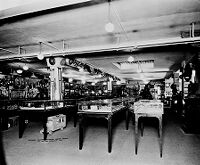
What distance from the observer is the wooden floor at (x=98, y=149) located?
3.76 metres

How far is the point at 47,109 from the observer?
5.88 m

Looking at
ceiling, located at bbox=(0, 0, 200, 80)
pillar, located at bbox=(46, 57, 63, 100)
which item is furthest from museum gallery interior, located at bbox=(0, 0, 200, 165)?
pillar, located at bbox=(46, 57, 63, 100)

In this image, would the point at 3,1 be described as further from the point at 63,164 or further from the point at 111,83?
the point at 111,83

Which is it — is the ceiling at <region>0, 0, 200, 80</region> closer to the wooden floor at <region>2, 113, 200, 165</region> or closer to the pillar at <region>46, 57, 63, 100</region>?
the pillar at <region>46, 57, 63, 100</region>

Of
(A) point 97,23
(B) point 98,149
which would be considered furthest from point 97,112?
(A) point 97,23

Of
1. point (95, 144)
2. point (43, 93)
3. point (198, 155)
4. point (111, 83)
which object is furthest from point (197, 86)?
point (111, 83)

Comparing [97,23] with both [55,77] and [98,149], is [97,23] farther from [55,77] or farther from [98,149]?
[55,77]

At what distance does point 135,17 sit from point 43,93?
435 inches

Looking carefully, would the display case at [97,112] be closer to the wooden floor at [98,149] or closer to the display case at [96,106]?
the display case at [96,106]

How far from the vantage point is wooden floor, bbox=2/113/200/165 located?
3.76 m

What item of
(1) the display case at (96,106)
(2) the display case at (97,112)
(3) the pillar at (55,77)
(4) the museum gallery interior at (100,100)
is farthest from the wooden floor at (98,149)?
(3) the pillar at (55,77)

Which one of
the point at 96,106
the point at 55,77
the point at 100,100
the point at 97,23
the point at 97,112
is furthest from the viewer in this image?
the point at 55,77

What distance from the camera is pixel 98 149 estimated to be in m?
4.52

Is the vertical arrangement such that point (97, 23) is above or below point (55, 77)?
above
